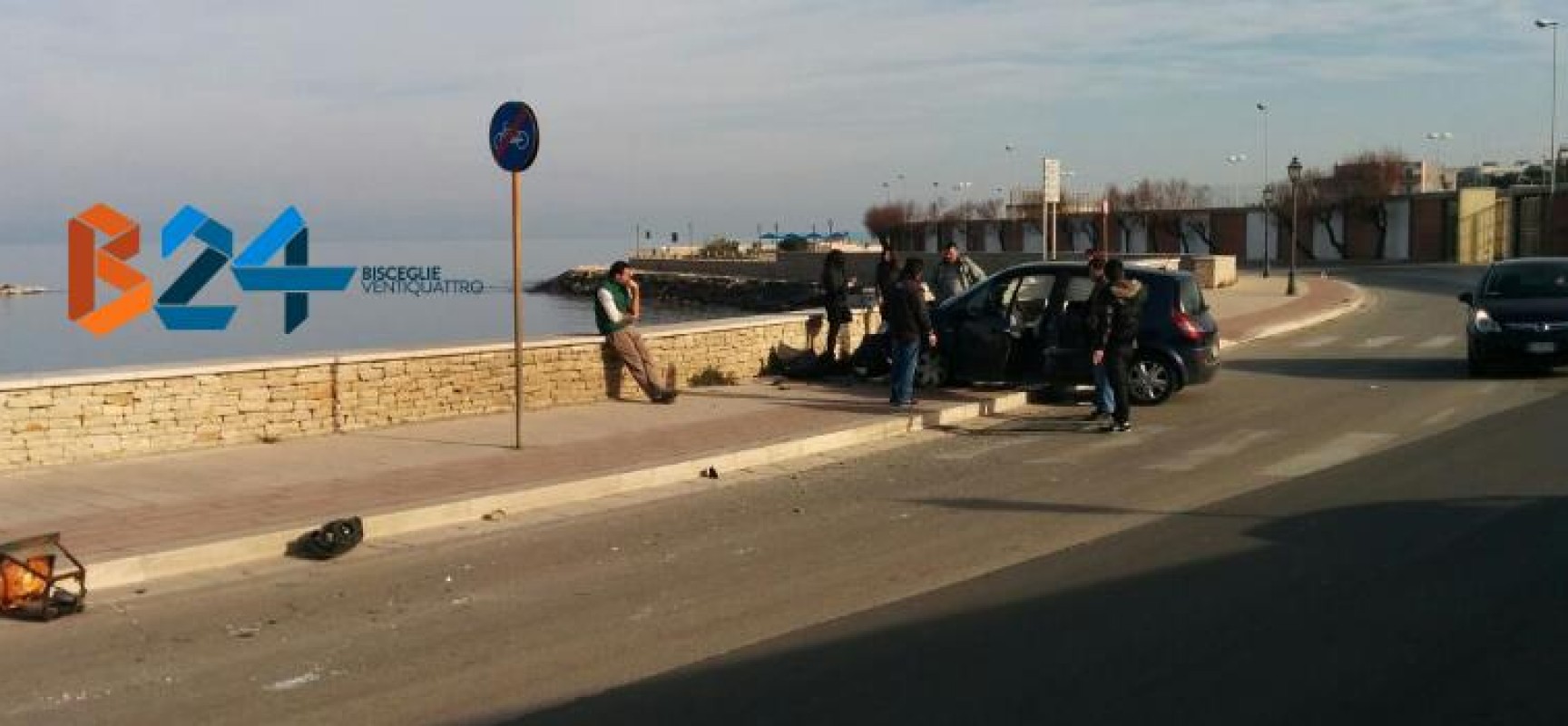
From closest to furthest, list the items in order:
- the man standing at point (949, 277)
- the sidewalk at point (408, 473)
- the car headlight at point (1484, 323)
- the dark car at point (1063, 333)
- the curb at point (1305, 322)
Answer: the sidewalk at point (408, 473), the dark car at point (1063, 333), the car headlight at point (1484, 323), the man standing at point (949, 277), the curb at point (1305, 322)

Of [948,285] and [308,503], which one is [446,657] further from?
[948,285]

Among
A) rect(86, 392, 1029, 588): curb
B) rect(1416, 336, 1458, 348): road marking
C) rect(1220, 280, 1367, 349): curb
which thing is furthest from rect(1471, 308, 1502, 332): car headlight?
rect(86, 392, 1029, 588): curb

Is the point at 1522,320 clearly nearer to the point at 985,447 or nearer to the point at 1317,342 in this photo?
the point at 1317,342

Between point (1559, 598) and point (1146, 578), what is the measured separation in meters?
1.95

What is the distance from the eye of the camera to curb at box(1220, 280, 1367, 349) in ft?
83.4

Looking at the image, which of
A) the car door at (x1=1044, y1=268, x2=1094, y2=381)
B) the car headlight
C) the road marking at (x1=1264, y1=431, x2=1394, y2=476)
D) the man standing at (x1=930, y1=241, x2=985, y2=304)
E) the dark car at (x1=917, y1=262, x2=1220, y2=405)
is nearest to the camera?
the road marking at (x1=1264, y1=431, x2=1394, y2=476)

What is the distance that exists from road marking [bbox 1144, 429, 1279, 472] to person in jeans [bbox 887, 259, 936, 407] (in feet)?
10.7

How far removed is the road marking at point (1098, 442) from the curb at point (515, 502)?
5.51 feet

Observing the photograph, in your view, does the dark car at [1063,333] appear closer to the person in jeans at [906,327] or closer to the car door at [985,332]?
the car door at [985,332]

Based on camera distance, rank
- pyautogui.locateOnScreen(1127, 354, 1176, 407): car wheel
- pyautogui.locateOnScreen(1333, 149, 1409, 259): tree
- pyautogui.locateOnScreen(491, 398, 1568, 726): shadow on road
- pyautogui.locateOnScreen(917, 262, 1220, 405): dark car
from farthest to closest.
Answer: pyautogui.locateOnScreen(1333, 149, 1409, 259): tree < pyautogui.locateOnScreen(1127, 354, 1176, 407): car wheel < pyautogui.locateOnScreen(917, 262, 1220, 405): dark car < pyautogui.locateOnScreen(491, 398, 1568, 726): shadow on road

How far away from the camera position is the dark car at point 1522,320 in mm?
17656

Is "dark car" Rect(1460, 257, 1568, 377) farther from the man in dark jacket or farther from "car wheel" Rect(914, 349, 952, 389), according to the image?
"car wheel" Rect(914, 349, 952, 389)

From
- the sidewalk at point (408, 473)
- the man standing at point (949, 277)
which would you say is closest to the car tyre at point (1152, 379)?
the sidewalk at point (408, 473)

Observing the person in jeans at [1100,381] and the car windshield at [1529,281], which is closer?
the person in jeans at [1100,381]
